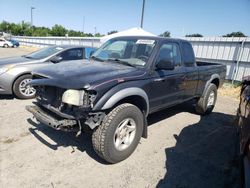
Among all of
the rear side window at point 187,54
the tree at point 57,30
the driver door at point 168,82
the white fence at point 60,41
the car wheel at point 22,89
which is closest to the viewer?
the driver door at point 168,82

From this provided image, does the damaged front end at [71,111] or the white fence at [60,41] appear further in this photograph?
the white fence at [60,41]

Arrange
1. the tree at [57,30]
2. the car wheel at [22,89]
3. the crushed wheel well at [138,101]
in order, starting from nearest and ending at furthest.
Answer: the crushed wheel well at [138,101] → the car wheel at [22,89] → the tree at [57,30]

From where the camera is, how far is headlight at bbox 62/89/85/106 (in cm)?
301

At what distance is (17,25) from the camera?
62688 millimetres

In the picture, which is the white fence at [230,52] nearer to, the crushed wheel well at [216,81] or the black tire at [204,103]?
the crushed wheel well at [216,81]

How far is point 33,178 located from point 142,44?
291 cm

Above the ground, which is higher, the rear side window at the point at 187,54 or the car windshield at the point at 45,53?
the rear side window at the point at 187,54

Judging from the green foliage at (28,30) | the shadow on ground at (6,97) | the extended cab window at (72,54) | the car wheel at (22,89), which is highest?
the green foliage at (28,30)

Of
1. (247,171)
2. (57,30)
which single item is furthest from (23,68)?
(57,30)

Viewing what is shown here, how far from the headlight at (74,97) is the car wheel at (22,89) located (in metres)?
3.58

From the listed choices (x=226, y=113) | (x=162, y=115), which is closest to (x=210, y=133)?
(x=162, y=115)

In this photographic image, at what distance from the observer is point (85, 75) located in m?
3.27

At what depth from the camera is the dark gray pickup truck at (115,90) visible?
10.1 feet

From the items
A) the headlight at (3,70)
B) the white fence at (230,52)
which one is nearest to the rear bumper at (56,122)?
the headlight at (3,70)
